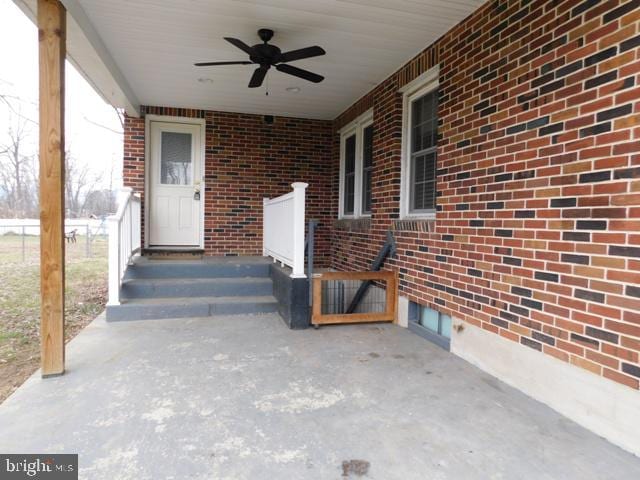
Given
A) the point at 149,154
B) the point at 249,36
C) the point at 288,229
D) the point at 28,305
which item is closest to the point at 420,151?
the point at 288,229

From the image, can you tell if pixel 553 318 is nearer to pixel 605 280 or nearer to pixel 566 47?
pixel 605 280

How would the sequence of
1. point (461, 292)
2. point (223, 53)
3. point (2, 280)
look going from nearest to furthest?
point (461, 292) < point (223, 53) < point (2, 280)

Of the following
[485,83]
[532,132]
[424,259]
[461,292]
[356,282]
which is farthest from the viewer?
[356,282]

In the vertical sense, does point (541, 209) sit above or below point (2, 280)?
above

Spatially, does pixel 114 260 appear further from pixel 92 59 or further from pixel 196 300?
pixel 92 59

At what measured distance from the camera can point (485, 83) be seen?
9.88 ft

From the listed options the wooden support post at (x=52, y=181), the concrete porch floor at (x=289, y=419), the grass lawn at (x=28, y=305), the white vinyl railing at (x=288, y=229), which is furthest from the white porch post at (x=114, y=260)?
the white vinyl railing at (x=288, y=229)

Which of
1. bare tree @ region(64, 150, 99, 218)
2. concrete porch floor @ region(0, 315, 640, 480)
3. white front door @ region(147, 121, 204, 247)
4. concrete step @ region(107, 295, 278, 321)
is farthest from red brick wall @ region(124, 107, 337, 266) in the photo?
bare tree @ region(64, 150, 99, 218)

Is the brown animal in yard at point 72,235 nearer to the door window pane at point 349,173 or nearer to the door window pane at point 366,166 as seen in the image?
the door window pane at point 349,173

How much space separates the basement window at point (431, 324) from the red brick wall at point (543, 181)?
0.67 feet

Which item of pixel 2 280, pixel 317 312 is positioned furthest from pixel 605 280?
pixel 2 280

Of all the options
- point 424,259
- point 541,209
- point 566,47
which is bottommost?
point 424,259

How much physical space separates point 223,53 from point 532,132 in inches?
121

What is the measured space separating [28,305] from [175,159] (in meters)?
2.83
